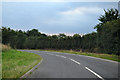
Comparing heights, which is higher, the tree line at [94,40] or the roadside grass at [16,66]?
the tree line at [94,40]

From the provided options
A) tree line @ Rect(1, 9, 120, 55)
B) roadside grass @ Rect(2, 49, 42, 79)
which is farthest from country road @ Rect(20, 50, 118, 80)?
tree line @ Rect(1, 9, 120, 55)

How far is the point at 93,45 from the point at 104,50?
4.97 m

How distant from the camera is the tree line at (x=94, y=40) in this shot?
77.3 ft

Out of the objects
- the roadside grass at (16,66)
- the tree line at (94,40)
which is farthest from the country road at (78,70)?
the tree line at (94,40)

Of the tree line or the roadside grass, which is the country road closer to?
the roadside grass

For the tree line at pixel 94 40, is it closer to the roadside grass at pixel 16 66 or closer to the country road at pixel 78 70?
the country road at pixel 78 70

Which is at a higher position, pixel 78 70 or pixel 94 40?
pixel 94 40

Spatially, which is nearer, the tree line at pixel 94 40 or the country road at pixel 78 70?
the country road at pixel 78 70

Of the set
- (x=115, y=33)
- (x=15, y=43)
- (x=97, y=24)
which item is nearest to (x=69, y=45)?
(x=97, y=24)

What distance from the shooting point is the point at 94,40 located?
31.2 metres

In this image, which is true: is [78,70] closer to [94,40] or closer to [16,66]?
[16,66]

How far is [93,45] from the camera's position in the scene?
31.8 metres

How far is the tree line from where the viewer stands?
23.5 m

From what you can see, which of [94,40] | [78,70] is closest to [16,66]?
[78,70]
